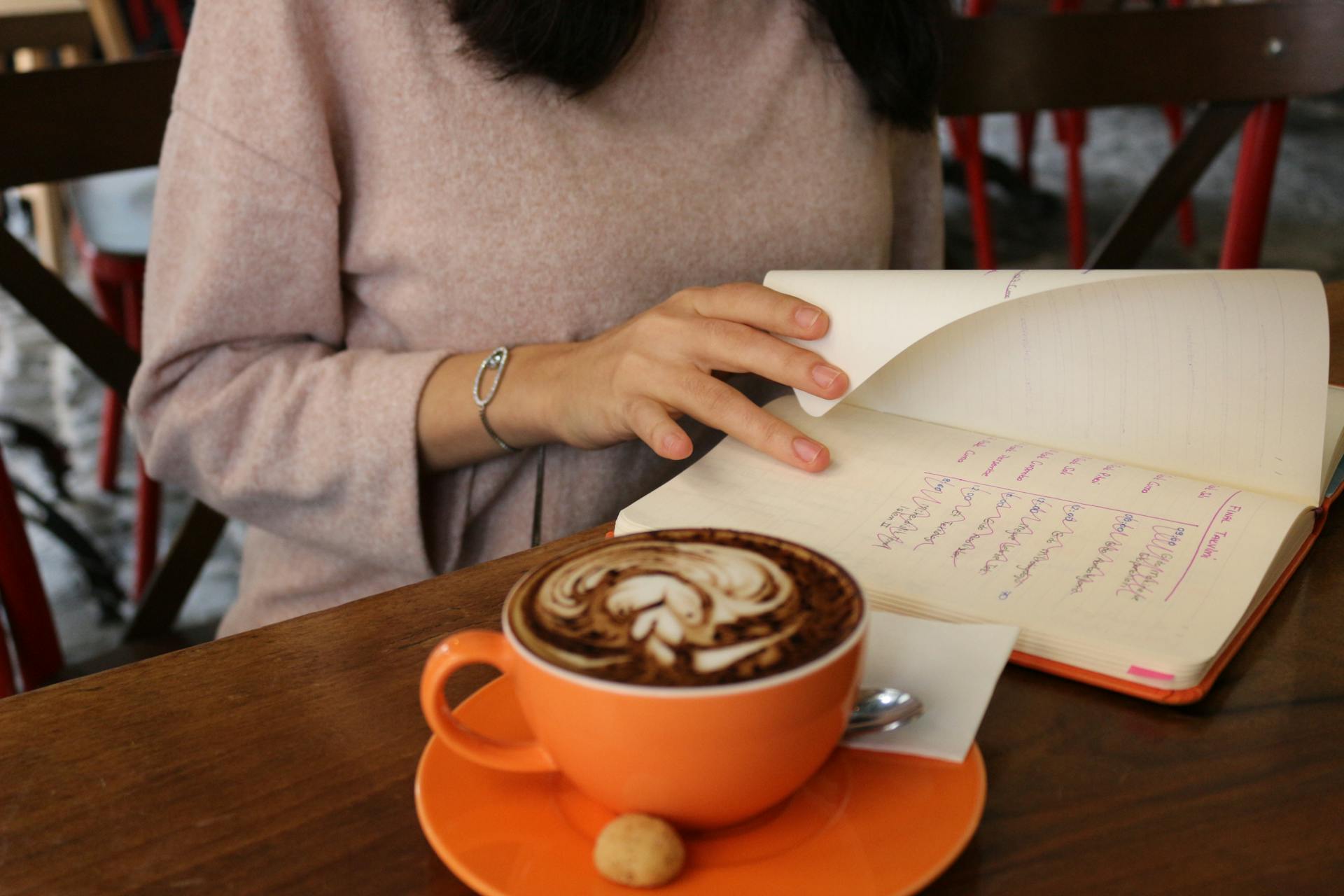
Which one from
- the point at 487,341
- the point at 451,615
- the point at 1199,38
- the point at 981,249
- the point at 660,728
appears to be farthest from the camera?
the point at 981,249

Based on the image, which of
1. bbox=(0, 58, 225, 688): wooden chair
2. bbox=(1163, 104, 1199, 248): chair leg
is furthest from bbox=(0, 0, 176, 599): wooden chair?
bbox=(1163, 104, 1199, 248): chair leg

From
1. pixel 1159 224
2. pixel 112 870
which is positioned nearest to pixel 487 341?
pixel 112 870

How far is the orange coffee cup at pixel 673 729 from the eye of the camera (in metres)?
0.27

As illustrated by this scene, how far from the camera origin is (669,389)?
0.59 meters

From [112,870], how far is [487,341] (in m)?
0.49

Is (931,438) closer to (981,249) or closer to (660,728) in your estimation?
(660,728)

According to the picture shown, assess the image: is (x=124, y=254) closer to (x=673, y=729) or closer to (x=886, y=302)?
(x=886, y=302)

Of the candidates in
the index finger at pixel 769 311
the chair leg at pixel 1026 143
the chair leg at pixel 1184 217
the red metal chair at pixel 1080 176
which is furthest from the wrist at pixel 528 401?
the chair leg at pixel 1026 143

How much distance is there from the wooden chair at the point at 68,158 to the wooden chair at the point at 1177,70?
65 cm

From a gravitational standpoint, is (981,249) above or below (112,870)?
below

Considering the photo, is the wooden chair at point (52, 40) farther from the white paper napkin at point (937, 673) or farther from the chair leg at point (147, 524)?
the white paper napkin at point (937, 673)

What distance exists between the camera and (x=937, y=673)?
0.37 m

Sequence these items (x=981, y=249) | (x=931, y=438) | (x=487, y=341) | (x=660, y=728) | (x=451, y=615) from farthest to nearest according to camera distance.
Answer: (x=981, y=249) → (x=487, y=341) → (x=931, y=438) → (x=451, y=615) → (x=660, y=728)

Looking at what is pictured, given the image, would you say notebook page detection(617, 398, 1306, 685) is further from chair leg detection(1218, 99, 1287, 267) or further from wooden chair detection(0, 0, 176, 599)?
wooden chair detection(0, 0, 176, 599)
